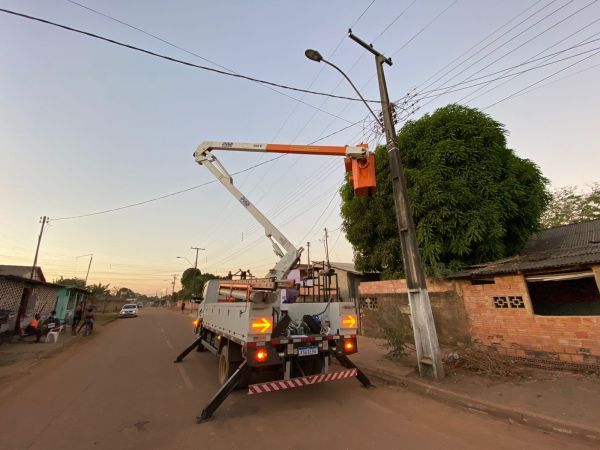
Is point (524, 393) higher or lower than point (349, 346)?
lower

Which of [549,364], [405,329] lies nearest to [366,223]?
[405,329]

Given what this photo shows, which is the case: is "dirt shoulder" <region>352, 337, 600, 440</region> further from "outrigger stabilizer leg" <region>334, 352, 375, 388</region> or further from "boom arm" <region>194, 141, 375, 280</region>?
"boom arm" <region>194, 141, 375, 280</region>

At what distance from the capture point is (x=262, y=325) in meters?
5.01

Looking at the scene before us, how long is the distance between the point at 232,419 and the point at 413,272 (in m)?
4.92

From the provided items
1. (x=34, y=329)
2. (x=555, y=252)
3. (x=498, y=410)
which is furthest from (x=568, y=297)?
(x=34, y=329)

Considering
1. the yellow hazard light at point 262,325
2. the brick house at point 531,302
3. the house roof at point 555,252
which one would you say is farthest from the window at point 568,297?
the yellow hazard light at point 262,325

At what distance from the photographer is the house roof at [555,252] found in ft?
24.9

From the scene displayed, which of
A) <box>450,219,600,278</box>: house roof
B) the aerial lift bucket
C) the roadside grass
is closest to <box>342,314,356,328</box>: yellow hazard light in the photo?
the aerial lift bucket

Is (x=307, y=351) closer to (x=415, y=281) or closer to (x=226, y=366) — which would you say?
(x=226, y=366)

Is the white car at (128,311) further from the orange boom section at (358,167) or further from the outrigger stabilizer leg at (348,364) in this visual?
the outrigger stabilizer leg at (348,364)

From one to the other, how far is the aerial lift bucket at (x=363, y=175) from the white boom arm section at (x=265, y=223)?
2.32 meters

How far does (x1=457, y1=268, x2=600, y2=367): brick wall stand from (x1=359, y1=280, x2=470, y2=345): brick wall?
0.38 meters

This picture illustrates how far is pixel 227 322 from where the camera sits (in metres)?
6.07

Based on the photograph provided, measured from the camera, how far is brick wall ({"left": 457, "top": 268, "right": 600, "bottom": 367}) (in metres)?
7.02
